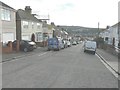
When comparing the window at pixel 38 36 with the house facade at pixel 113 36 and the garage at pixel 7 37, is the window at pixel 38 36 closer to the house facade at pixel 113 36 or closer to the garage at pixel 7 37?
the garage at pixel 7 37

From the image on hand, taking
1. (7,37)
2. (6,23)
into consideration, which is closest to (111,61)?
(6,23)

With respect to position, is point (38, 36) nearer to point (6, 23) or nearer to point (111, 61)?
point (6, 23)

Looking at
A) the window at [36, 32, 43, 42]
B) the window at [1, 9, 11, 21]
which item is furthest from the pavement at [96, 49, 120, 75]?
the window at [36, 32, 43, 42]

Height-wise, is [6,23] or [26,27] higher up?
[6,23]

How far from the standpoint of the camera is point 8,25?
1586 inches

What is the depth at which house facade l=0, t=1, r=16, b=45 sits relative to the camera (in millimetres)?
37581

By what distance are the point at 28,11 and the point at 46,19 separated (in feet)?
75.8

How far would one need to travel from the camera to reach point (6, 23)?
3925 centimetres

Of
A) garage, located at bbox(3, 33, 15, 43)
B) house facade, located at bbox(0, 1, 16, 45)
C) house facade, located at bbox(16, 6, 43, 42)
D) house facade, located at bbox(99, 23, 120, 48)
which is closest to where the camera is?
house facade, located at bbox(0, 1, 16, 45)

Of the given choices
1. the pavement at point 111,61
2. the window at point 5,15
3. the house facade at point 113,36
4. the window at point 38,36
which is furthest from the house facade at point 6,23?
the house facade at point 113,36

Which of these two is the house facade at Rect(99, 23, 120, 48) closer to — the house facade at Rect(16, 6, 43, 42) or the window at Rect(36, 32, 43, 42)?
the house facade at Rect(16, 6, 43, 42)

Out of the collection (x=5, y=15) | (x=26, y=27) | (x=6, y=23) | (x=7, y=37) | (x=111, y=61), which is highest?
(x=5, y=15)

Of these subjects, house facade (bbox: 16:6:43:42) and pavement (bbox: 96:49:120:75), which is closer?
pavement (bbox: 96:49:120:75)

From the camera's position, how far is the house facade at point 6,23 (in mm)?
37581
